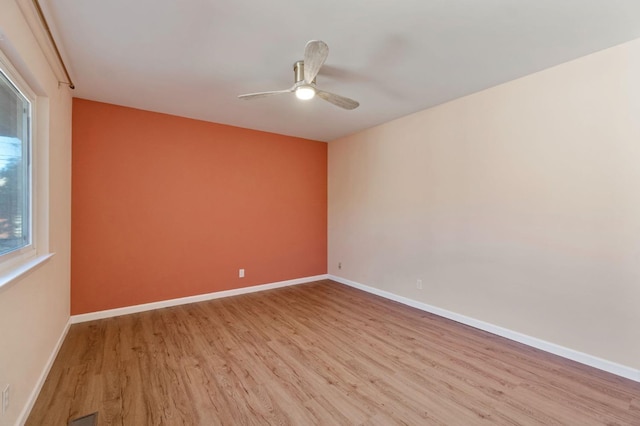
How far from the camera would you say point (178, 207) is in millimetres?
3955

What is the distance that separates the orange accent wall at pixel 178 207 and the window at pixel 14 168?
4.27 feet

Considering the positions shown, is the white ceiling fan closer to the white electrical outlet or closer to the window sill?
the window sill

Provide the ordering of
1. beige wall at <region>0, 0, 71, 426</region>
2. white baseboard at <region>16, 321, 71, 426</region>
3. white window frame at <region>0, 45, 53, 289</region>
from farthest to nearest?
white window frame at <region>0, 45, 53, 289</region> < white baseboard at <region>16, 321, 71, 426</region> < beige wall at <region>0, 0, 71, 426</region>

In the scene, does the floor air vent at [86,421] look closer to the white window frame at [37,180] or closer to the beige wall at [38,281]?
the beige wall at [38,281]

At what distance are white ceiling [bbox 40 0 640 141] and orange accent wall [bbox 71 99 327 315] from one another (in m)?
0.59

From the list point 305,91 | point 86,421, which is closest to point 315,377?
point 86,421

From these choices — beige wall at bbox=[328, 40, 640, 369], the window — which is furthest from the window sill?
beige wall at bbox=[328, 40, 640, 369]

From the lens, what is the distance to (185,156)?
13.1 feet

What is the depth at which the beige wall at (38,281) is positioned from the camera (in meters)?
1.59

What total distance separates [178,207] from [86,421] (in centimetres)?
263

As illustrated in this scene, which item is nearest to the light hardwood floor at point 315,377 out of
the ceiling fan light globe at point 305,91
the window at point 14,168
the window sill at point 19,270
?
the window sill at point 19,270

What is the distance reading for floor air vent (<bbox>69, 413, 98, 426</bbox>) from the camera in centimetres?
175

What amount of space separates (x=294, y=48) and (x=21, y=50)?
5.82 ft

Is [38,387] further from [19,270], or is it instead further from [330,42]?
[330,42]
